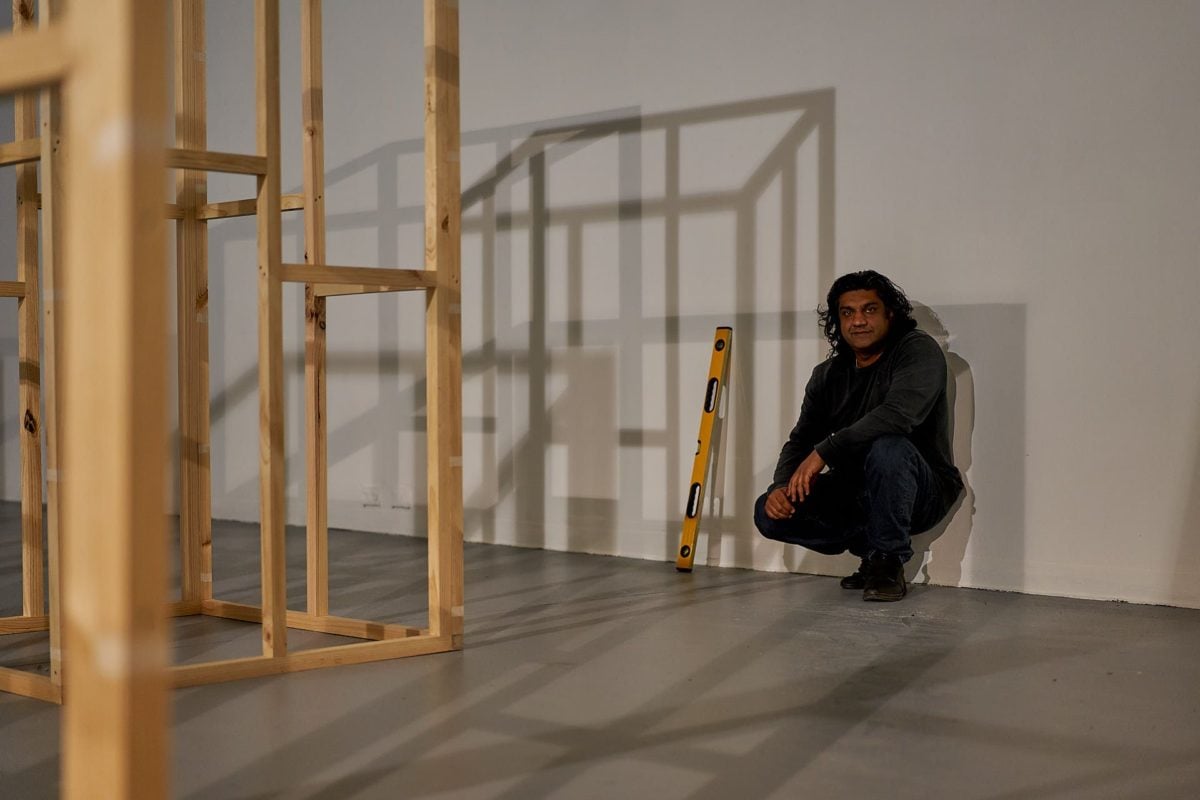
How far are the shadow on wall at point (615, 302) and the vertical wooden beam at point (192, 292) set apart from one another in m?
1.66

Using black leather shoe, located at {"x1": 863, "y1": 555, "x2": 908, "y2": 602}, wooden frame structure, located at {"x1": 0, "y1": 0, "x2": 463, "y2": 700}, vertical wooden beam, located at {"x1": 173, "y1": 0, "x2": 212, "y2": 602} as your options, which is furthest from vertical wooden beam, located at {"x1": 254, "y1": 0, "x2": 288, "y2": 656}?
black leather shoe, located at {"x1": 863, "y1": 555, "x2": 908, "y2": 602}

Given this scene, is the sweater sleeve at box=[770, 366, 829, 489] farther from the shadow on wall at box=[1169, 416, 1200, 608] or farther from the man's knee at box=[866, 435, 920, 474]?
the shadow on wall at box=[1169, 416, 1200, 608]

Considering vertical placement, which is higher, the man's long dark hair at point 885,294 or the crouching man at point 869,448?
the man's long dark hair at point 885,294

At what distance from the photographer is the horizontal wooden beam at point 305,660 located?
93.9 inches

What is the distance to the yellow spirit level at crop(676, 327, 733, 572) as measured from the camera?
402 centimetres

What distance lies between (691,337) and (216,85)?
286 centimetres

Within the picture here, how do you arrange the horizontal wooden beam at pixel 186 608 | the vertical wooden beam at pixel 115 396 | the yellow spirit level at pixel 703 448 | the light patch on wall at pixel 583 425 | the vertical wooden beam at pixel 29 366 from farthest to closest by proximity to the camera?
the light patch on wall at pixel 583 425
the yellow spirit level at pixel 703 448
the horizontal wooden beam at pixel 186 608
the vertical wooden beam at pixel 29 366
the vertical wooden beam at pixel 115 396

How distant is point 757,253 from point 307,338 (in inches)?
67.5

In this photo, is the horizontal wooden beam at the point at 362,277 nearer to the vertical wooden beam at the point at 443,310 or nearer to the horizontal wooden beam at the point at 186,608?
the vertical wooden beam at the point at 443,310

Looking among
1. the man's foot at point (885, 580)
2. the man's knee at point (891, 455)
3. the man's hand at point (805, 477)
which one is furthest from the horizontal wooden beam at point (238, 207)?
the man's foot at point (885, 580)

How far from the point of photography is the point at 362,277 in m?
2.52

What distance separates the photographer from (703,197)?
4199 millimetres

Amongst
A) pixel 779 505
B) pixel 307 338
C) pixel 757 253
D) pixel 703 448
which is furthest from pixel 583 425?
pixel 307 338

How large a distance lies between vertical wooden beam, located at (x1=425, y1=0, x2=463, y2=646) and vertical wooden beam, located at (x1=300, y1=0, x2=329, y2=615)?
1.05ft
